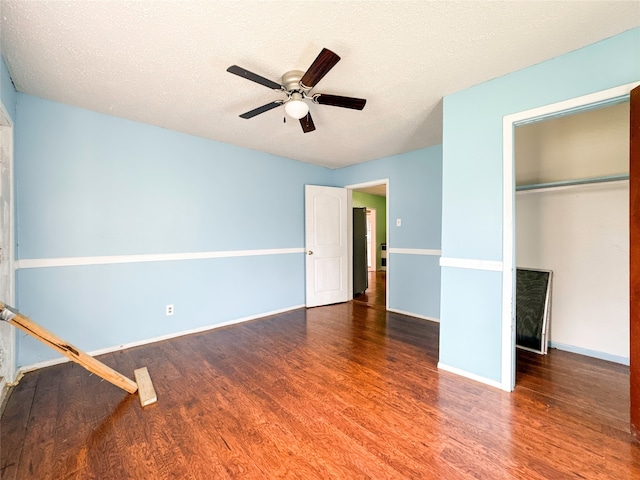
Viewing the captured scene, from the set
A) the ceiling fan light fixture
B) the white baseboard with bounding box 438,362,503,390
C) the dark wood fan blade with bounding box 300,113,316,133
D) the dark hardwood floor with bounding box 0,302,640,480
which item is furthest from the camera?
the dark wood fan blade with bounding box 300,113,316,133

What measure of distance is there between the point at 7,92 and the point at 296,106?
2127mm

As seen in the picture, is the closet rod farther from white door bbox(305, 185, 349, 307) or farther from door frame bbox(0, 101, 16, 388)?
door frame bbox(0, 101, 16, 388)

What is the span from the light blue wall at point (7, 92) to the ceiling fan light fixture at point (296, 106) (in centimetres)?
189

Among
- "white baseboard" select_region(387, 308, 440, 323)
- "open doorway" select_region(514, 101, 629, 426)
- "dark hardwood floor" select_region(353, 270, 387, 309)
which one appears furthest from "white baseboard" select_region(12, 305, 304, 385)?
"open doorway" select_region(514, 101, 629, 426)

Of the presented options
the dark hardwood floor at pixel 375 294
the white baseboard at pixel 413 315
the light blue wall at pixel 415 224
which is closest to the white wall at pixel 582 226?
the light blue wall at pixel 415 224

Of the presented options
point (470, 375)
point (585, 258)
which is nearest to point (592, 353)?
point (585, 258)

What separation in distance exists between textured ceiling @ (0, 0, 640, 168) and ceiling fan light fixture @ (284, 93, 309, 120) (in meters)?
0.19

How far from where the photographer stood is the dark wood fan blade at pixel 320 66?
1469 mm

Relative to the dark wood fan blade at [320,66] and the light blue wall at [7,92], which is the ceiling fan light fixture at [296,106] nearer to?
the dark wood fan blade at [320,66]

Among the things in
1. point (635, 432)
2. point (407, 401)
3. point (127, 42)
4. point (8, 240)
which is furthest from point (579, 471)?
point (8, 240)

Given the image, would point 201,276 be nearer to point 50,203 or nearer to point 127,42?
point 50,203

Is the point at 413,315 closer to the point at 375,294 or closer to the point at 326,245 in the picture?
the point at 375,294

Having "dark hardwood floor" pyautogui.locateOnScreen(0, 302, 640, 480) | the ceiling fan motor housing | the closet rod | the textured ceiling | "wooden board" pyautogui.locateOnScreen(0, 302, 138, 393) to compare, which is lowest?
"dark hardwood floor" pyautogui.locateOnScreen(0, 302, 640, 480)

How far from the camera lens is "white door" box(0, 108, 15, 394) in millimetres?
1943
